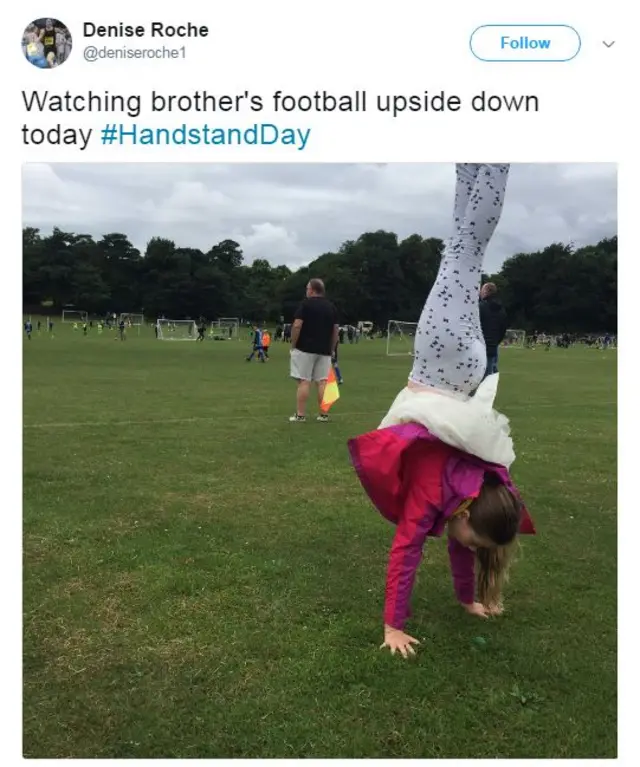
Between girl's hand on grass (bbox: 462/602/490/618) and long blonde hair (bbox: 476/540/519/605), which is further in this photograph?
girl's hand on grass (bbox: 462/602/490/618)

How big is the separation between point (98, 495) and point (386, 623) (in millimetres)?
3133

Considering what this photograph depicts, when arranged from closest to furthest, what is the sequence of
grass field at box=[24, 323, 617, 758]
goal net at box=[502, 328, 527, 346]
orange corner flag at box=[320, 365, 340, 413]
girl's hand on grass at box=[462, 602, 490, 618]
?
grass field at box=[24, 323, 617, 758]
girl's hand on grass at box=[462, 602, 490, 618]
orange corner flag at box=[320, 365, 340, 413]
goal net at box=[502, 328, 527, 346]

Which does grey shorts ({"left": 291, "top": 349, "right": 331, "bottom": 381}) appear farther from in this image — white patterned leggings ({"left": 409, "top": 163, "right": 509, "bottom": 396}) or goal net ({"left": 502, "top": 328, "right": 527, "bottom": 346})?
goal net ({"left": 502, "top": 328, "right": 527, "bottom": 346})

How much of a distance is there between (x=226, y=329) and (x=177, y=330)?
812 cm

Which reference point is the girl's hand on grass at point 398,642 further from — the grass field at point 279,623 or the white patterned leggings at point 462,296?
the white patterned leggings at point 462,296

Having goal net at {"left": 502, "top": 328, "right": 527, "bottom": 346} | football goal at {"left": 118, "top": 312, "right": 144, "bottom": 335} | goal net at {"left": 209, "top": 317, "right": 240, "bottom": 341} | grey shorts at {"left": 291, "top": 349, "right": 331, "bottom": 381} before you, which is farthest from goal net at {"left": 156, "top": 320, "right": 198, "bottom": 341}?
grey shorts at {"left": 291, "top": 349, "right": 331, "bottom": 381}

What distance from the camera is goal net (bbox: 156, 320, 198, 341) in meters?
43.6

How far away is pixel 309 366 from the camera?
31.0 feet

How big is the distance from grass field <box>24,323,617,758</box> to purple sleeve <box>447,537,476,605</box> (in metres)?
0.11

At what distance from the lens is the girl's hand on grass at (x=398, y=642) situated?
309cm
